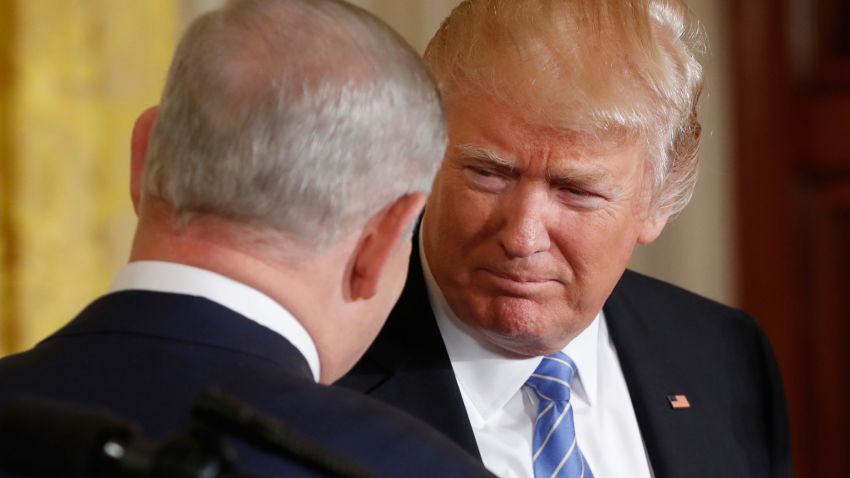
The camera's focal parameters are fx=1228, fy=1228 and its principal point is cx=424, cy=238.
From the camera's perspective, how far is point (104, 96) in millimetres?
Result: 2900

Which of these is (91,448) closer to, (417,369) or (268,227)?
(268,227)

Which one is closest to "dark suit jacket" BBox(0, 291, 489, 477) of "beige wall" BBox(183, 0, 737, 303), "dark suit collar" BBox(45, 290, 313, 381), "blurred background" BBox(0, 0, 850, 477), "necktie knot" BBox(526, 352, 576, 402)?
"dark suit collar" BBox(45, 290, 313, 381)

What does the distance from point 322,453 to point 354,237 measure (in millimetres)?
411

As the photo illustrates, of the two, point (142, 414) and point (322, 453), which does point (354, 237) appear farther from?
point (322, 453)

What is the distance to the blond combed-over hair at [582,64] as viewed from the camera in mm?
1710

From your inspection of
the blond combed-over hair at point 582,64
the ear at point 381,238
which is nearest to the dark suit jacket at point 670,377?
the blond combed-over hair at point 582,64

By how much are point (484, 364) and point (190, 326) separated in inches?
28.3

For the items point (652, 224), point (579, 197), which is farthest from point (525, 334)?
point (652, 224)

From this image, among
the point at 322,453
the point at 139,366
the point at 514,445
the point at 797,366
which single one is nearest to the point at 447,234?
the point at 514,445

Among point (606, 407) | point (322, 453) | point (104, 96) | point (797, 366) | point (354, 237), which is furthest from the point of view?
point (797, 366)

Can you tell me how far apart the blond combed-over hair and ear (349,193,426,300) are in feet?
1.61

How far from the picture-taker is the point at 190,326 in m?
1.20

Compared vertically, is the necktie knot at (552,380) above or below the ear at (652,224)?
below

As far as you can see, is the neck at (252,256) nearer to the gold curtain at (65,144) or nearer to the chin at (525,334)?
the chin at (525,334)
